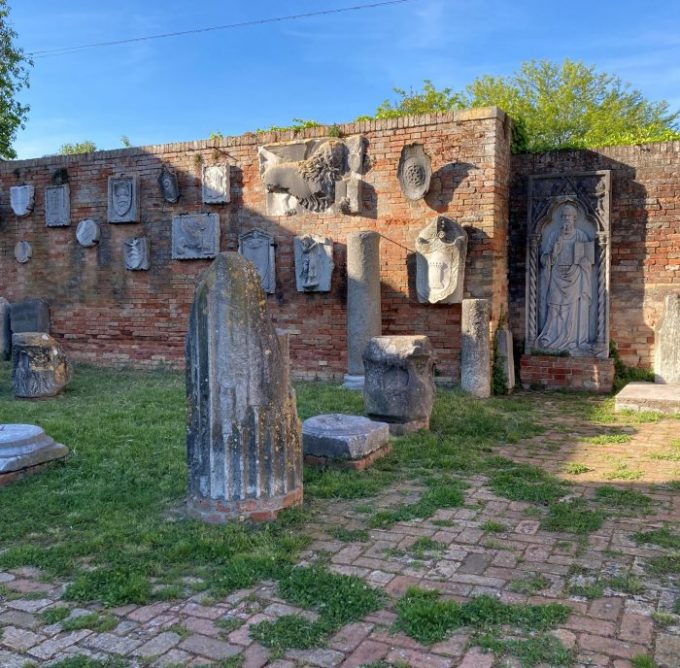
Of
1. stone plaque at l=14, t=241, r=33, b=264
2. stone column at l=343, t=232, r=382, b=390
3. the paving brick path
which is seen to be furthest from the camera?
stone plaque at l=14, t=241, r=33, b=264

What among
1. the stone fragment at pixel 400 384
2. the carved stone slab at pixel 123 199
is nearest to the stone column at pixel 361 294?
the stone fragment at pixel 400 384

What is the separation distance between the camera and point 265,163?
11172 millimetres

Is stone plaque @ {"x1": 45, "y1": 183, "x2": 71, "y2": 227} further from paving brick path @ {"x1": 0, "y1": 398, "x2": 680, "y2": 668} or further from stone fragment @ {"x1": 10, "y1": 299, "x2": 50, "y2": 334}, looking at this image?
paving brick path @ {"x1": 0, "y1": 398, "x2": 680, "y2": 668}

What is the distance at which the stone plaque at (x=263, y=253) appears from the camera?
36.7ft

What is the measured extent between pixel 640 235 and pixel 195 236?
7.06 meters

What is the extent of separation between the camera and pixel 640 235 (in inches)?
388

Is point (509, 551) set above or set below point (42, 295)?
below

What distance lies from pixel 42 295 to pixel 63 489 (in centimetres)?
918

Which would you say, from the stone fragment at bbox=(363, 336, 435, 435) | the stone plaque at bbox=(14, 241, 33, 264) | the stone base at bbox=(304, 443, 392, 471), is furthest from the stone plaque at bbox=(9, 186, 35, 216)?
the stone base at bbox=(304, 443, 392, 471)

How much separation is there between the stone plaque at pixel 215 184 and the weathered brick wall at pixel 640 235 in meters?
5.43

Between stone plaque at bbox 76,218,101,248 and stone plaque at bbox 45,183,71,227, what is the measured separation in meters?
0.35

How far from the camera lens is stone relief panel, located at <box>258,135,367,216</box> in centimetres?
1048

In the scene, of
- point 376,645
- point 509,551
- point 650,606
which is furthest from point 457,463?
point 376,645

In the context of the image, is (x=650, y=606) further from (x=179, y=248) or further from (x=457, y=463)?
(x=179, y=248)
